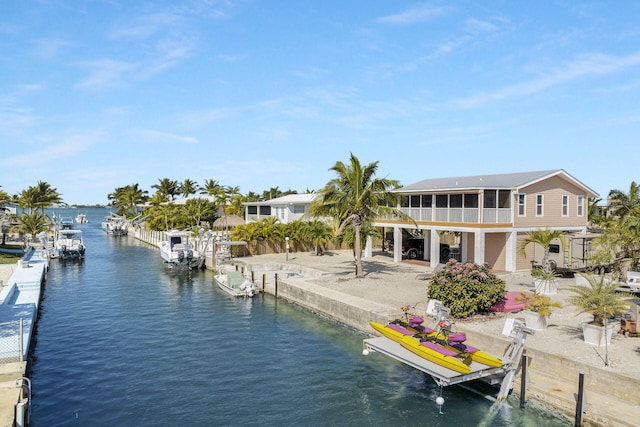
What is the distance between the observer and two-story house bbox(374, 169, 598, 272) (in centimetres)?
2941

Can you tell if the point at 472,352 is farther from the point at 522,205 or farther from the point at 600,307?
the point at 522,205

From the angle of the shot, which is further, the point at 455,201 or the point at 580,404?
the point at 455,201

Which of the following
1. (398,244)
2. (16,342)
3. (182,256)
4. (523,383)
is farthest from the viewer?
(182,256)

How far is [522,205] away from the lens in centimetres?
3064

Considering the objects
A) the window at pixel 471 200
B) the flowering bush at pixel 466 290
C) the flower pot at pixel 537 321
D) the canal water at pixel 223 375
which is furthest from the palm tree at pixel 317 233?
the flower pot at pixel 537 321

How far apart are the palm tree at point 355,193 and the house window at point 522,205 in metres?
8.36

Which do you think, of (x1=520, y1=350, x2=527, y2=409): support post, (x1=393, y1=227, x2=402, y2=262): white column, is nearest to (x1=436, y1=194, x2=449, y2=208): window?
(x1=393, y1=227, x2=402, y2=262): white column

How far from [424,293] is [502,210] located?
9631 millimetres

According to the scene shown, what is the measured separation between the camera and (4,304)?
886 inches

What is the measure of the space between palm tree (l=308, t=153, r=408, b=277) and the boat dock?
16038mm

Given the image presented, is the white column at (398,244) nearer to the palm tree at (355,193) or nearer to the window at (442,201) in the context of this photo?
the window at (442,201)

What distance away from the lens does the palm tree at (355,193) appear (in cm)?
2781

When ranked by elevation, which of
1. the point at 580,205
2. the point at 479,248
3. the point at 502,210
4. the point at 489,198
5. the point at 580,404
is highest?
the point at 489,198

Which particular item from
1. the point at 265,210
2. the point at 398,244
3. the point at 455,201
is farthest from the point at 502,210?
the point at 265,210
